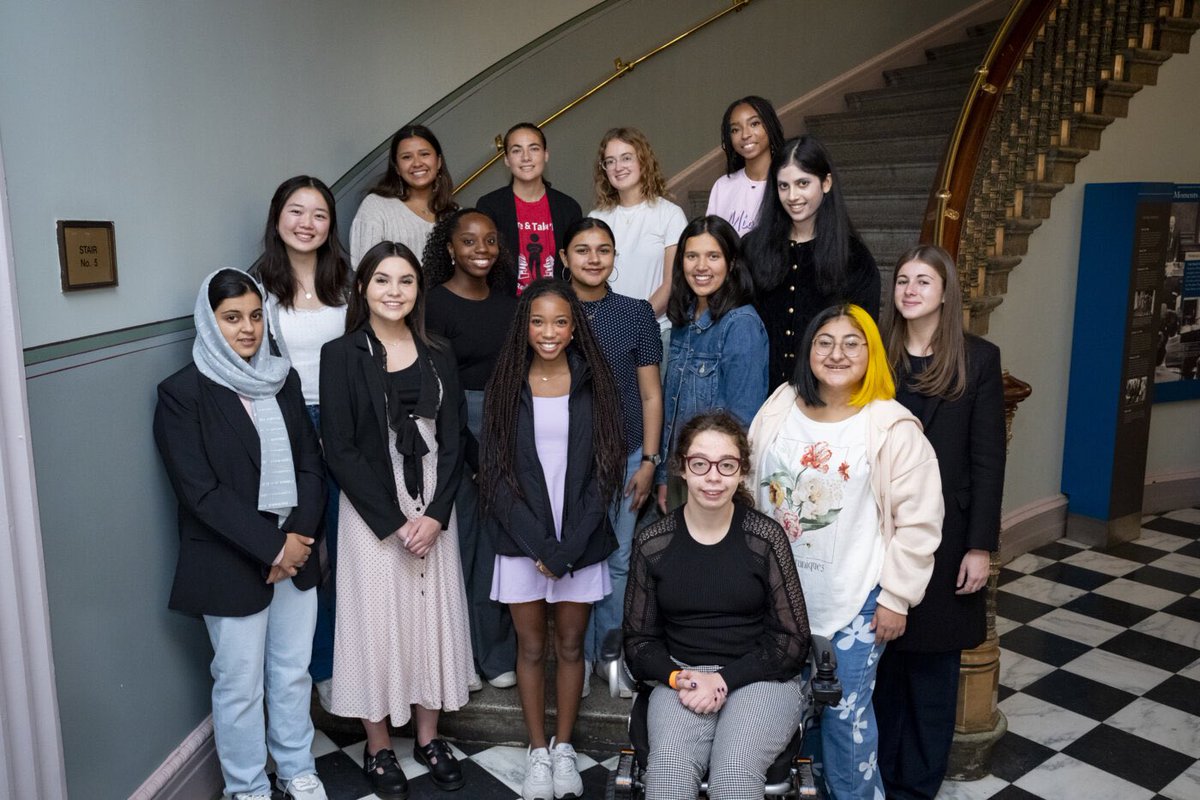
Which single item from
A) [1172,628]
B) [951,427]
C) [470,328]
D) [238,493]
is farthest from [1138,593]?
[238,493]

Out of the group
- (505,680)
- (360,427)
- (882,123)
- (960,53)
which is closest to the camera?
(360,427)

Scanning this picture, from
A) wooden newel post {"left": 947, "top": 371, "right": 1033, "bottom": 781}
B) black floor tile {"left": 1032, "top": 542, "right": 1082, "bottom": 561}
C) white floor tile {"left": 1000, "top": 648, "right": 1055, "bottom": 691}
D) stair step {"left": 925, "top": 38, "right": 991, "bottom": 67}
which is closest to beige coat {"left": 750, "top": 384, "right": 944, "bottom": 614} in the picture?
wooden newel post {"left": 947, "top": 371, "right": 1033, "bottom": 781}

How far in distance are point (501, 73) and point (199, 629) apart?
8.86 ft

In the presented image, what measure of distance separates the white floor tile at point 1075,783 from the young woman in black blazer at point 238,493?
2335mm

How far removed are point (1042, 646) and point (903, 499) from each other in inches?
81.5

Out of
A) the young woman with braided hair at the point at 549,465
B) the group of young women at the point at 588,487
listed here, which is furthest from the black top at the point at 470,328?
the young woman with braided hair at the point at 549,465

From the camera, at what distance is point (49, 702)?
7.13 ft

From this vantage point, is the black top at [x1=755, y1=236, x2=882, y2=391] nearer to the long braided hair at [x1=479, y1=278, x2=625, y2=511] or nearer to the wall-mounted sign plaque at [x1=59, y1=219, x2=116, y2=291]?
the long braided hair at [x1=479, y1=278, x2=625, y2=511]

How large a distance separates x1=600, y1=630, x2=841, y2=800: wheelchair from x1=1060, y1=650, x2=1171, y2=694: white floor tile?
1.97m

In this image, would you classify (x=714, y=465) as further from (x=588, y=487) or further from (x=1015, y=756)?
(x=1015, y=756)

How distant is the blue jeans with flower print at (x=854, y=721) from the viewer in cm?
257

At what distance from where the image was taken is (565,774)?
289 cm

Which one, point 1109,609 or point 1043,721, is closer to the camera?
point 1043,721

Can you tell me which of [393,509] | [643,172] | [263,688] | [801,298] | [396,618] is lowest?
[263,688]
